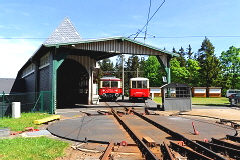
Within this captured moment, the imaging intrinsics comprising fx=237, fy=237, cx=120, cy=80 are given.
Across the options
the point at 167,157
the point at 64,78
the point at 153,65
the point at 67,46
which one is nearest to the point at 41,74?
the point at 67,46

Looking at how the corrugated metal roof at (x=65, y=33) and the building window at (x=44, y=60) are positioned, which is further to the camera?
the corrugated metal roof at (x=65, y=33)

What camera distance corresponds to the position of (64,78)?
3194 centimetres

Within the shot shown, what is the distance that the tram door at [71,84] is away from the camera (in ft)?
92.6

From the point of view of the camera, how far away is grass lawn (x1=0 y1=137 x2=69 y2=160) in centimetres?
614

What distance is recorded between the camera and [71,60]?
26.5 meters

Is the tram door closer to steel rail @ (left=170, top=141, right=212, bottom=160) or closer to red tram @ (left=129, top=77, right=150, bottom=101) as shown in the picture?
red tram @ (left=129, top=77, right=150, bottom=101)

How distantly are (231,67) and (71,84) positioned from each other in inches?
1424

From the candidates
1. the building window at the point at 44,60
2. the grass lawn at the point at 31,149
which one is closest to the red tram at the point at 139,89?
the building window at the point at 44,60

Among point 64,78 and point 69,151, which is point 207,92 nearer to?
point 64,78

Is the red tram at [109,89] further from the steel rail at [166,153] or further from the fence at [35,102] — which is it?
the steel rail at [166,153]

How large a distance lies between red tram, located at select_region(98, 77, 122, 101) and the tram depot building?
11.7 feet

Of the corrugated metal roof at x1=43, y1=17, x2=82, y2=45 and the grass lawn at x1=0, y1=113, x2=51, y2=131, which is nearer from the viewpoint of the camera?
the grass lawn at x1=0, y1=113, x2=51, y2=131

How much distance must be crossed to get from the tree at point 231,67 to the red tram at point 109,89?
98.1 ft

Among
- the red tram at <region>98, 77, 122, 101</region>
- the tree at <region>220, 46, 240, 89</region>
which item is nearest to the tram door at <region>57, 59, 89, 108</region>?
the red tram at <region>98, 77, 122, 101</region>
